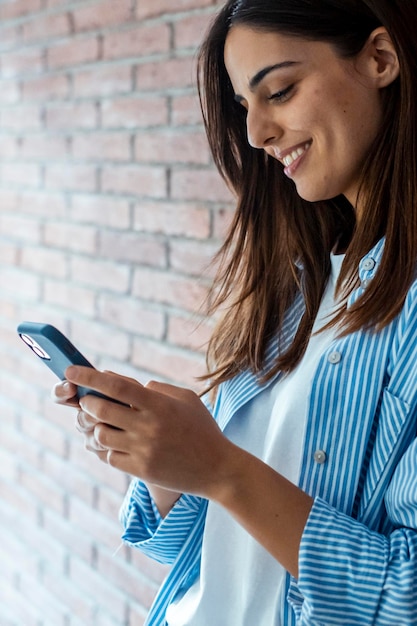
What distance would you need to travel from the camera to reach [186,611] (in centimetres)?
118

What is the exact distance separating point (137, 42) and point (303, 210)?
2.53ft

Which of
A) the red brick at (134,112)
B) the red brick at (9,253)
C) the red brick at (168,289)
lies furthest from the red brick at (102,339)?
the red brick at (134,112)

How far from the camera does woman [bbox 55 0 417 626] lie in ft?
2.88

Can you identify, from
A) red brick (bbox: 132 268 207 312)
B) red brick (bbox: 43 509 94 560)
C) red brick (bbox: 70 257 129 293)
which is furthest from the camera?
red brick (bbox: 43 509 94 560)

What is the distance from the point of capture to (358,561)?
0.86m

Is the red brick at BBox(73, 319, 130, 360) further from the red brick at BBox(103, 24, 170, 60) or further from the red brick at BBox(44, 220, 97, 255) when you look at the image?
the red brick at BBox(103, 24, 170, 60)

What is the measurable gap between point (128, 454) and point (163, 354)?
2.93 feet

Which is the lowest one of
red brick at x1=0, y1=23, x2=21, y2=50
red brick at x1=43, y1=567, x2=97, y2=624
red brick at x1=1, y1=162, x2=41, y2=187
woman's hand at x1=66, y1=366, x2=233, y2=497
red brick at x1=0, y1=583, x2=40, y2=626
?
red brick at x1=0, y1=583, x2=40, y2=626

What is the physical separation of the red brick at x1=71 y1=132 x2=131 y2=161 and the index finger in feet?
3.39

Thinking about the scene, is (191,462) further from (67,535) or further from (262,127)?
(67,535)

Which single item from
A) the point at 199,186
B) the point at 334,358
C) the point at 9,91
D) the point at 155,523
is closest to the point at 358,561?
the point at 334,358

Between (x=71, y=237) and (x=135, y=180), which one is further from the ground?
(x=135, y=180)

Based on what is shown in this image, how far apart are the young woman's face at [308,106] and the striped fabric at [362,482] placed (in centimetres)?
12

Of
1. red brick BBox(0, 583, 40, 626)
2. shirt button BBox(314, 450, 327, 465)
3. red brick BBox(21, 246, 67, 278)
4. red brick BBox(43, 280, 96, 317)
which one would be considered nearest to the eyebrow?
shirt button BBox(314, 450, 327, 465)
